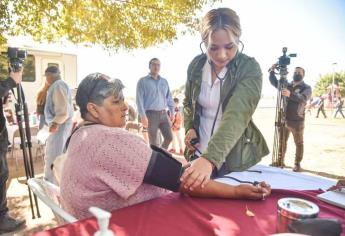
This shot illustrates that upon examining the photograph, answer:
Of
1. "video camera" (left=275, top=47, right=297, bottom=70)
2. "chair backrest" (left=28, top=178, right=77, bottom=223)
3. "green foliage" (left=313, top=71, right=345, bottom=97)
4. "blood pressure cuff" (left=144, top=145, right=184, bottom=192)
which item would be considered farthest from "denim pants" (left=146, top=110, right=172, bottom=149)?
"green foliage" (left=313, top=71, right=345, bottom=97)

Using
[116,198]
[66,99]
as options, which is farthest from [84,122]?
[66,99]

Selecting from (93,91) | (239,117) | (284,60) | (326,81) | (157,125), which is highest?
(326,81)

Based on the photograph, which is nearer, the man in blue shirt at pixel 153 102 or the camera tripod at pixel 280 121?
the camera tripod at pixel 280 121

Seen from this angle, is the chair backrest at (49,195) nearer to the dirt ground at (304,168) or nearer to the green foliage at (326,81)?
the dirt ground at (304,168)

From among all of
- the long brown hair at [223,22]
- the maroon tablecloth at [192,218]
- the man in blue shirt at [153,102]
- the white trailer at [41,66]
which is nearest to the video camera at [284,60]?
the man in blue shirt at [153,102]

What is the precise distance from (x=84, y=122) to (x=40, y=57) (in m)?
10.5

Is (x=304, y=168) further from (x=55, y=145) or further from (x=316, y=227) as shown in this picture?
(x=316, y=227)

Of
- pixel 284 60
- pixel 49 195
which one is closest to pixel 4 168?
pixel 49 195

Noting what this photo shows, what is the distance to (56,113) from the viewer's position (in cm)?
421

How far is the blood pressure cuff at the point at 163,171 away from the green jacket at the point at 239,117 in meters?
0.24

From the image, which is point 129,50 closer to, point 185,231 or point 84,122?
point 84,122

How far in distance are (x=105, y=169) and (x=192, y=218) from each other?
1.24 feet

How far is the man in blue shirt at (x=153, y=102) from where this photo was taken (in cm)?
571

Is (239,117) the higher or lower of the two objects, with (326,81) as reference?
lower
